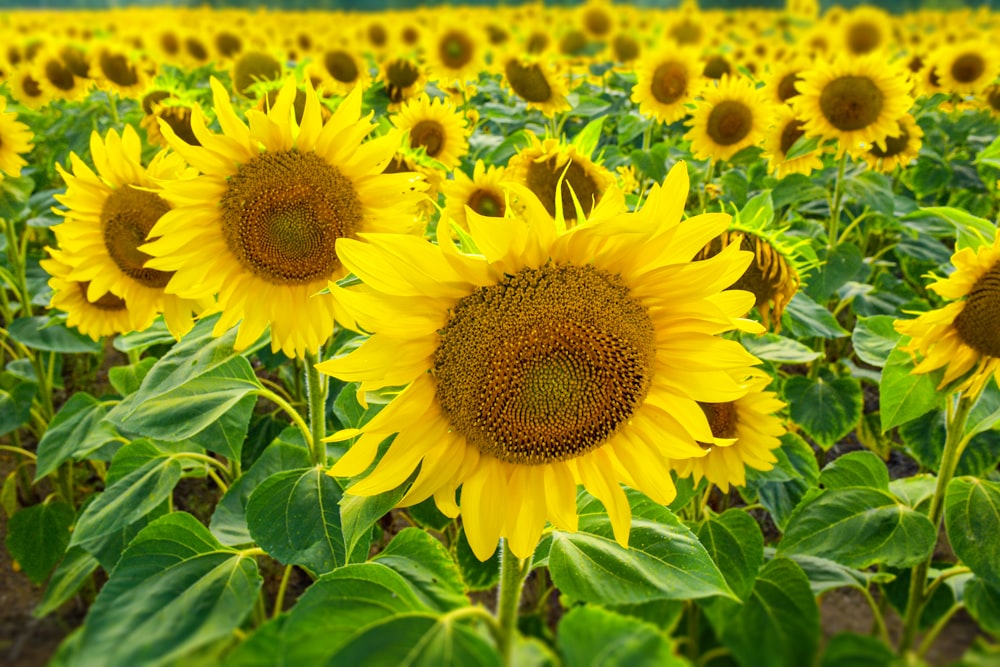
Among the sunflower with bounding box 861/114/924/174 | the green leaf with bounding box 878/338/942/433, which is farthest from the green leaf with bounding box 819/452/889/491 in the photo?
the sunflower with bounding box 861/114/924/174

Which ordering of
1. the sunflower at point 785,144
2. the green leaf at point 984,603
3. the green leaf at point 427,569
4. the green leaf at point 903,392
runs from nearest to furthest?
1. the green leaf at point 427,569
2. the green leaf at point 984,603
3. the green leaf at point 903,392
4. the sunflower at point 785,144

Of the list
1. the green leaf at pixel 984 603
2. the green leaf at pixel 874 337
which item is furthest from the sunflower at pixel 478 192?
the green leaf at pixel 984 603

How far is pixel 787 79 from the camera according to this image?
3525 millimetres

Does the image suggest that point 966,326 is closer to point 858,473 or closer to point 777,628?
point 858,473

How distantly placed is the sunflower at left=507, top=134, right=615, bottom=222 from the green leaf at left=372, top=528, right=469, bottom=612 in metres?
1.16

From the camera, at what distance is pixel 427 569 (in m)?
1.15

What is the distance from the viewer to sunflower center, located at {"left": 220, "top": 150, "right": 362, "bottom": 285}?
1.38 metres

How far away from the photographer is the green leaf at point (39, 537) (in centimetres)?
221

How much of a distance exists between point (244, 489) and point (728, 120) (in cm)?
238

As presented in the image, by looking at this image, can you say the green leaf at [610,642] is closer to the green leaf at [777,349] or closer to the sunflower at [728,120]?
the green leaf at [777,349]

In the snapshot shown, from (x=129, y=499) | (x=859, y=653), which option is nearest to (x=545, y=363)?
(x=859, y=653)

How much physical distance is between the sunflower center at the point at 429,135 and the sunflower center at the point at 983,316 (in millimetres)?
1955

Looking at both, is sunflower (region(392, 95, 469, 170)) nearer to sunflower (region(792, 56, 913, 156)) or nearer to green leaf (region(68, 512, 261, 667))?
Result: sunflower (region(792, 56, 913, 156))

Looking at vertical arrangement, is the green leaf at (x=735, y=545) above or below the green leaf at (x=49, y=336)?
above
